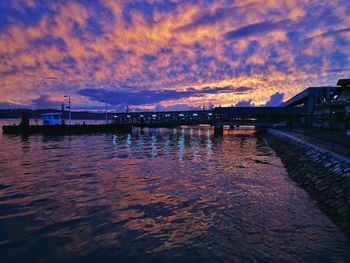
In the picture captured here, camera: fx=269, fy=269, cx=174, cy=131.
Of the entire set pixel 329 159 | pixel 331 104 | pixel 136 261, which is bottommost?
pixel 136 261

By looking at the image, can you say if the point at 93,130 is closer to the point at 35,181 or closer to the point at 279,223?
the point at 35,181

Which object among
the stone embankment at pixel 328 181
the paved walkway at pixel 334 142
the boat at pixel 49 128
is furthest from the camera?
the boat at pixel 49 128

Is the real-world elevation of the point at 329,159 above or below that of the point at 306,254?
above

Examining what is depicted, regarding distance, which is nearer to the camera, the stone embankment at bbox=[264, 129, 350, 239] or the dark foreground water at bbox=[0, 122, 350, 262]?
the dark foreground water at bbox=[0, 122, 350, 262]

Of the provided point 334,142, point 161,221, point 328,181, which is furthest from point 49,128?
point 328,181

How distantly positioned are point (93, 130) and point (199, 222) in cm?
8047

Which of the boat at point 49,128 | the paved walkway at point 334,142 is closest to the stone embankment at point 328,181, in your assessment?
the paved walkway at point 334,142

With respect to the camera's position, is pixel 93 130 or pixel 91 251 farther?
pixel 93 130

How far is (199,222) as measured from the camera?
391 inches

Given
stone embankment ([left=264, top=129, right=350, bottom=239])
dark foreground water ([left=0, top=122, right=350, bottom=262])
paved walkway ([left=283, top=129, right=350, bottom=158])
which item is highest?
paved walkway ([left=283, top=129, right=350, bottom=158])

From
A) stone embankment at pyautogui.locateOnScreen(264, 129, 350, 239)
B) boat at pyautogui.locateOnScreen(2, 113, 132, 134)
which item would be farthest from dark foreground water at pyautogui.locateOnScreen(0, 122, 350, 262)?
boat at pyautogui.locateOnScreen(2, 113, 132, 134)

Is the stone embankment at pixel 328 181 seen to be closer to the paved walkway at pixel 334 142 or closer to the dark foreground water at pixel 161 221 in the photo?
the dark foreground water at pixel 161 221

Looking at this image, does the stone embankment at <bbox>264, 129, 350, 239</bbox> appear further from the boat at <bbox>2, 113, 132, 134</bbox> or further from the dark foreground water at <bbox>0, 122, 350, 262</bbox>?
the boat at <bbox>2, 113, 132, 134</bbox>

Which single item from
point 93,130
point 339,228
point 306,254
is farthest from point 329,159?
point 93,130
